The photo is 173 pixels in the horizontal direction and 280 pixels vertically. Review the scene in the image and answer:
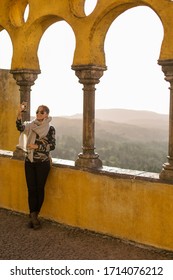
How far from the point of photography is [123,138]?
4312 cm

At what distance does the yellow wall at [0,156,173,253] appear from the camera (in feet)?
14.8

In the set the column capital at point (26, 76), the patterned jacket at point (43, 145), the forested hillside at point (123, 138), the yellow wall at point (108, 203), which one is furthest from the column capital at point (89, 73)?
the forested hillside at point (123, 138)

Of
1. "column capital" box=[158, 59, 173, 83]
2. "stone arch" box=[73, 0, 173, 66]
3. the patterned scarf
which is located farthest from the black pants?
"column capital" box=[158, 59, 173, 83]

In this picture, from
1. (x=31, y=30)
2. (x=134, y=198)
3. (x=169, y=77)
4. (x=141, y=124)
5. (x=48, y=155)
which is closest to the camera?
(x=169, y=77)

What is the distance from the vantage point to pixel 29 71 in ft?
19.2

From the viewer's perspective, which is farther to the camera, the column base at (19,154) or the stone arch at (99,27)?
the column base at (19,154)

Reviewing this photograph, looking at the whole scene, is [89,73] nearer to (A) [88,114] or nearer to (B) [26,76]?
(A) [88,114]

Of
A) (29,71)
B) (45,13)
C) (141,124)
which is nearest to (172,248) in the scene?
(29,71)

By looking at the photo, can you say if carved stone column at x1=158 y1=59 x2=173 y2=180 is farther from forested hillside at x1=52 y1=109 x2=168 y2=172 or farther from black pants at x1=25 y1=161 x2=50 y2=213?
forested hillside at x1=52 y1=109 x2=168 y2=172

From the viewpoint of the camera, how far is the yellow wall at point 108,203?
450 centimetres

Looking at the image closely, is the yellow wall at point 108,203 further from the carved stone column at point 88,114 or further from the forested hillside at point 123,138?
the forested hillside at point 123,138

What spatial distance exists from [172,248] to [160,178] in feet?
2.69

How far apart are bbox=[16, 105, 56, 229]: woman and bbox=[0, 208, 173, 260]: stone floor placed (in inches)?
11.1

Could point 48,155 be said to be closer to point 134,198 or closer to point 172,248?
point 134,198
